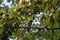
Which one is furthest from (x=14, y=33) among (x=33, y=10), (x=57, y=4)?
(x=57, y=4)

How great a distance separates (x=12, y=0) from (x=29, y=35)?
0.35 m

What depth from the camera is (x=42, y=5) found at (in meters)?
2.28

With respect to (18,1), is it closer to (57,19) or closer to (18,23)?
(18,23)

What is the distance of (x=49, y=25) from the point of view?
225cm

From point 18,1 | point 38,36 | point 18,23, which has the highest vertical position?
point 18,1

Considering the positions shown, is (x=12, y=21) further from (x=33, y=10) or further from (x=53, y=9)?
(x=53, y=9)

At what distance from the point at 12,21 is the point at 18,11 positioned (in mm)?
103

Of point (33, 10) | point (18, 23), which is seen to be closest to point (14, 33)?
point (18, 23)

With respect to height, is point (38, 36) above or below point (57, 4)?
below

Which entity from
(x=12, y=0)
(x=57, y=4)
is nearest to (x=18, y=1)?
(x=12, y=0)

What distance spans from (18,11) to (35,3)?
165 millimetres

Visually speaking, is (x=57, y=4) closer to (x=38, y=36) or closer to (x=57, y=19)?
(x=57, y=19)

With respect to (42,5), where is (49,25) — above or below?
below

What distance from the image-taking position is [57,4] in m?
2.26
